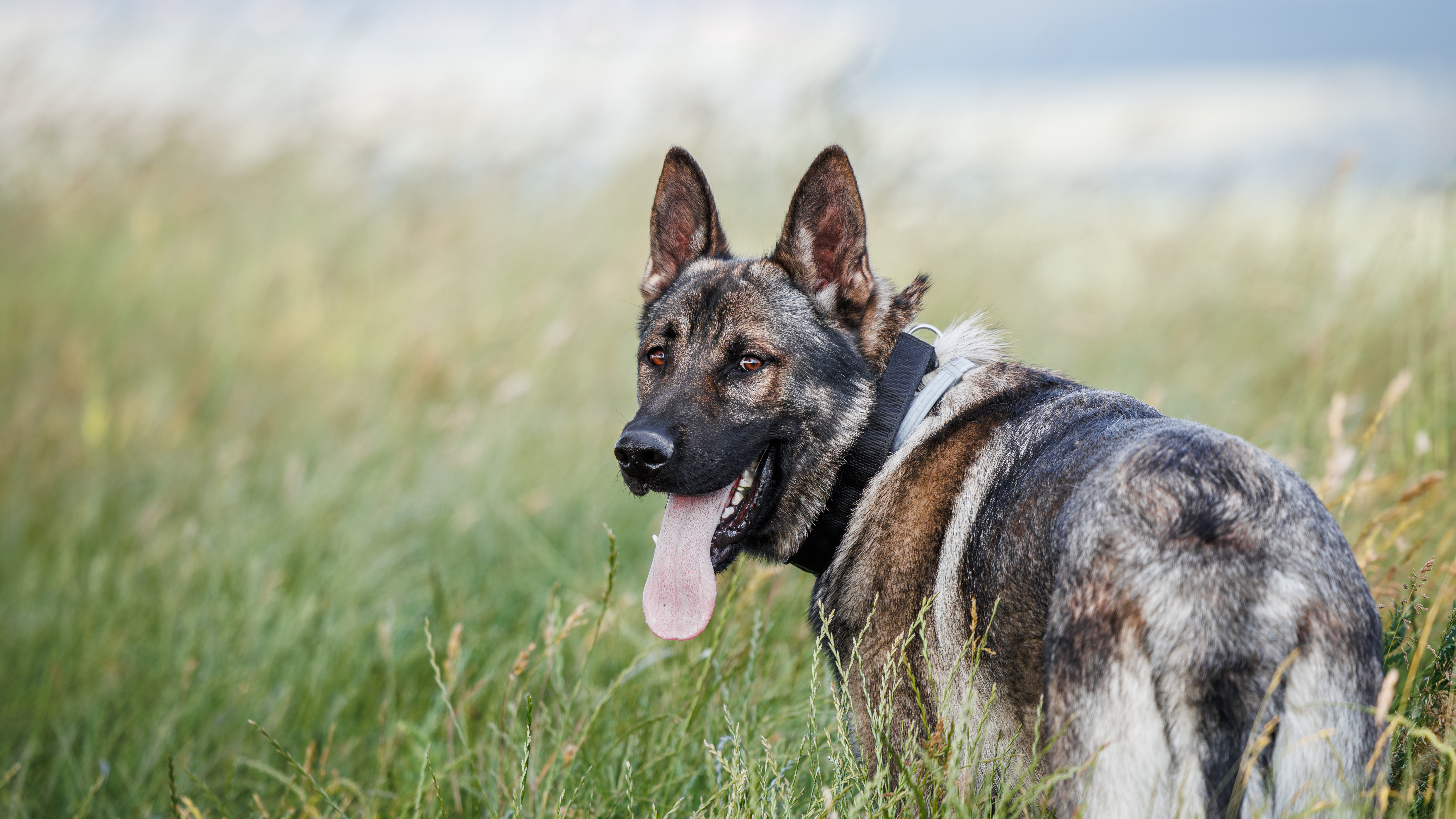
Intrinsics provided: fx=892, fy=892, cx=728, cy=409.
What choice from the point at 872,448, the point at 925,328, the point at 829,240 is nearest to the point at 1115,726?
the point at 872,448

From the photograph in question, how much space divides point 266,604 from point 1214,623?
3108 millimetres

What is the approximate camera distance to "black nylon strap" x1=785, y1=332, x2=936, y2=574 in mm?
2416

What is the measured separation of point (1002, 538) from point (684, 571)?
88cm

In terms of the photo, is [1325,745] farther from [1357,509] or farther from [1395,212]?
[1395,212]

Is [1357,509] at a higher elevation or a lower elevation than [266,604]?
higher

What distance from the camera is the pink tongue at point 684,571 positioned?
2.31m

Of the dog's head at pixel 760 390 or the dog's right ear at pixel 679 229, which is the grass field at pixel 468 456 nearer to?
the dog's head at pixel 760 390

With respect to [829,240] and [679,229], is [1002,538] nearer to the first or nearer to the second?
[829,240]

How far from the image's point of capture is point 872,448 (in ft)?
7.91

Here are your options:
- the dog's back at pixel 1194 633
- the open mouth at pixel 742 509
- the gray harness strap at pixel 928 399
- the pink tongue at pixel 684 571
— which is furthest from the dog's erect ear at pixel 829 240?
the dog's back at pixel 1194 633

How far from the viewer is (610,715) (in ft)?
7.92

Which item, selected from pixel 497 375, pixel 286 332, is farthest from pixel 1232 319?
pixel 286 332

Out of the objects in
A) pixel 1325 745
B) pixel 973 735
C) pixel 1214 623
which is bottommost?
pixel 973 735

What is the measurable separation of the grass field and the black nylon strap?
182mm
